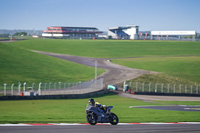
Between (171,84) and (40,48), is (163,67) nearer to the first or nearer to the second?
(171,84)

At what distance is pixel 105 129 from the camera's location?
17.7m

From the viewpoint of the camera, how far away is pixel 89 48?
134750 millimetres

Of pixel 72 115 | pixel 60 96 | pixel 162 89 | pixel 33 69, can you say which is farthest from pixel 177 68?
pixel 72 115

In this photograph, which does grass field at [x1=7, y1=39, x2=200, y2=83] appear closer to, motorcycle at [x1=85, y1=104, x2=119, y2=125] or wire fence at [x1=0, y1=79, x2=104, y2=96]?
wire fence at [x1=0, y1=79, x2=104, y2=96]

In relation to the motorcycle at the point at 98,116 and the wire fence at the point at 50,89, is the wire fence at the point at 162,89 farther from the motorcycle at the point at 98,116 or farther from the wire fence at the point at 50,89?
the motorcycle at the point at 98,116

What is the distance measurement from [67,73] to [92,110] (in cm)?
5072

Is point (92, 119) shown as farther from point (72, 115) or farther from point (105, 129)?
point (72, 115)

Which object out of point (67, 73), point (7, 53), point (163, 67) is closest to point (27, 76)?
point (67, 73)

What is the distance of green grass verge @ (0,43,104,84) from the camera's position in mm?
58844

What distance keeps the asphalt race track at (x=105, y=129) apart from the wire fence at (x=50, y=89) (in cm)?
2245

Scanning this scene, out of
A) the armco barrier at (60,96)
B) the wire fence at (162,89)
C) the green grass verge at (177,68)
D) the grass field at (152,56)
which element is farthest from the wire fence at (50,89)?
the grass field at (152,56)

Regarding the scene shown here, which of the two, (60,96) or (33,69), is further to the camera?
(33,69)

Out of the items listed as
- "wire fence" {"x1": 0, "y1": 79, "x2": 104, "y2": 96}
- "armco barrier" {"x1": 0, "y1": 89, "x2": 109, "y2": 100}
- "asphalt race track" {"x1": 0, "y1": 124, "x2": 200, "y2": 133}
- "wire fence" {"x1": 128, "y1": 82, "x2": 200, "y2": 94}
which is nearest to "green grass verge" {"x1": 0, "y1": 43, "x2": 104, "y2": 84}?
"wire fence" {"x1": 0, "y1": 79, "x2": 104, "y2": 96}

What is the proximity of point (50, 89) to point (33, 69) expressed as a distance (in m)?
23.1
